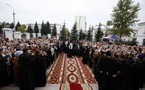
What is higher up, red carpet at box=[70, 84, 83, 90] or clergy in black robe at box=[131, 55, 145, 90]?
clergy in black robe at box=[131, 55, 145, 90]

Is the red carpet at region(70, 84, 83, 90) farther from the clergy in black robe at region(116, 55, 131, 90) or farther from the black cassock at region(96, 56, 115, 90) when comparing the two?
the clergy in black robe at region(116, 55, 131, 90)

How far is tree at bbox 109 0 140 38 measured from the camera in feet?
89.4

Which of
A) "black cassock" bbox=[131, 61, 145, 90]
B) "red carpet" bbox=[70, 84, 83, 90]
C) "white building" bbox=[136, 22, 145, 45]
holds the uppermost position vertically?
"white building" bbox=[136, 22, 145, 45]

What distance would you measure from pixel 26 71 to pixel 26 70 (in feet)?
0.15

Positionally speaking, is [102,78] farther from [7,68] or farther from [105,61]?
[7,68]

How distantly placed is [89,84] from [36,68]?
289cm

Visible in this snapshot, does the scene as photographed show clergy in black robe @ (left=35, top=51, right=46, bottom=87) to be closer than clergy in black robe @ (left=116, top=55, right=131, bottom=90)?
No

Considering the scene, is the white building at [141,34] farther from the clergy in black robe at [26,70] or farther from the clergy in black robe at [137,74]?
the clergy in black robe at [26,70]

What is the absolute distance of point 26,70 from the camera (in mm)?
6367

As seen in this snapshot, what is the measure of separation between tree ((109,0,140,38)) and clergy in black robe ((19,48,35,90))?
23464mm

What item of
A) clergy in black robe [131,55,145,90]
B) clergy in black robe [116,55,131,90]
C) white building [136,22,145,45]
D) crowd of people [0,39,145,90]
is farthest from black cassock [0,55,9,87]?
white building [136,22,145,45]

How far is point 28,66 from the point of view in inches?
250

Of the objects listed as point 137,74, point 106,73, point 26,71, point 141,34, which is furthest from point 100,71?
point 141,34

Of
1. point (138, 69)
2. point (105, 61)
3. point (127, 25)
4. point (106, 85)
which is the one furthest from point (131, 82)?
point (127, 25)
